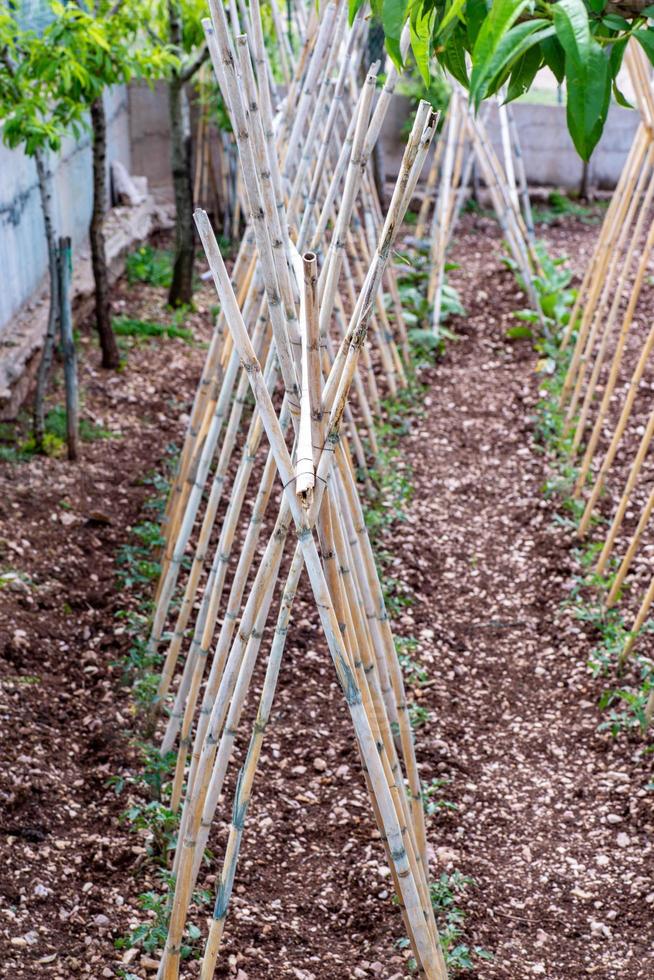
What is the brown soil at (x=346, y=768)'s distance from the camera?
2.35 m

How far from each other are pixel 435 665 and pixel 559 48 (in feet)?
8.40

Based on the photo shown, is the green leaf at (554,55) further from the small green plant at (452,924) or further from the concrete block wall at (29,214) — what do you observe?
the concrete block wall at (29,214)

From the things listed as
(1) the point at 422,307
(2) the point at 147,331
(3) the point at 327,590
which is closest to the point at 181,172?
(2) the point at 147,331

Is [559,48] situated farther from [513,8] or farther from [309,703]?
[309,703]

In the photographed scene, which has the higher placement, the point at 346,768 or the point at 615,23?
the point at 615,23

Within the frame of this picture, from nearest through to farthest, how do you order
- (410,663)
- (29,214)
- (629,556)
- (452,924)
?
(452,924)
(629,556)
(410,663)
(29,214)

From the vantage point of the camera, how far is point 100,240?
17.0ft

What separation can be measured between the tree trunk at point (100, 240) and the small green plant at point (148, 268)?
64.2 inches

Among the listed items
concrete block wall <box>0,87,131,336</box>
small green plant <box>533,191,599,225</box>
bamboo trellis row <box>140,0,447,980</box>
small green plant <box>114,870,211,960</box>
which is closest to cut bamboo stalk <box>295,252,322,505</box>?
bamboo trellis row <box>140,0,447,980</box>

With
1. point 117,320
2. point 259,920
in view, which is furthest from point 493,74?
point 117,320

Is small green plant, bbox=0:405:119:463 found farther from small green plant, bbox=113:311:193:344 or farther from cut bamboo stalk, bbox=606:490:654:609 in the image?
cut bamboo stalk, bbox=606:490:654:609

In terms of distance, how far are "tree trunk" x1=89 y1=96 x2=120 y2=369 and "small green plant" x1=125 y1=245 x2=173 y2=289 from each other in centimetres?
163

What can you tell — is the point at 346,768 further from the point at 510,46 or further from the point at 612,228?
the point at 612,228

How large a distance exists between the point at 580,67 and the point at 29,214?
493 centimetres
